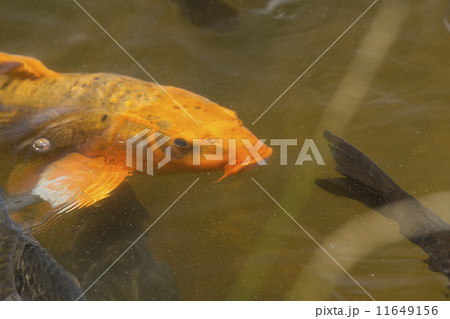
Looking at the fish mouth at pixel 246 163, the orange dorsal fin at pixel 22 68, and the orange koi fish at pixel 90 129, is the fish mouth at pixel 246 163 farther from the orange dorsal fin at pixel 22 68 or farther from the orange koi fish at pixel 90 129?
the orange dorsal fin at pixel 22 68

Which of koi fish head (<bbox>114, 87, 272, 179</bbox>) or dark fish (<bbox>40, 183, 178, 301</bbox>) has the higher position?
koi fish head (<bbox>114, 87, 272, 179</bbox>)

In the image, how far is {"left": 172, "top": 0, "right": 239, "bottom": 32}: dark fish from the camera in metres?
4.88

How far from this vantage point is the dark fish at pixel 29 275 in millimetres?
2826

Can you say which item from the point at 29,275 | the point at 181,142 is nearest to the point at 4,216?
the point at 29,275

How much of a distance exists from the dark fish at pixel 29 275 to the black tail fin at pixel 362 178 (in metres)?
1.86

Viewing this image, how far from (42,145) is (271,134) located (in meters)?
1.77

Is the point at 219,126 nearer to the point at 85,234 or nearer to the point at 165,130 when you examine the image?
the point at 165,130

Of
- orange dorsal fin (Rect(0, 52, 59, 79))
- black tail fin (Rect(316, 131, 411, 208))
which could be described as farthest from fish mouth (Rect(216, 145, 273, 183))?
orange dorsal fin (Rect(0, 52, 59, 79))


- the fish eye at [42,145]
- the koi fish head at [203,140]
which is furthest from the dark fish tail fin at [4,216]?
the koi fish head at [203,140]

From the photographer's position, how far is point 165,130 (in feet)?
11.7

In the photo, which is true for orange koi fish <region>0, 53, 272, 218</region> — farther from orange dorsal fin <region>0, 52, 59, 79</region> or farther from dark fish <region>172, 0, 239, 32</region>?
dark fish <region>172, 0, 239, 32</region>

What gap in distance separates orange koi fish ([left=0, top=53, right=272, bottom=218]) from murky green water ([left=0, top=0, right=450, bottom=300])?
0.68 ft

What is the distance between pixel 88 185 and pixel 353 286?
1.94 meters
